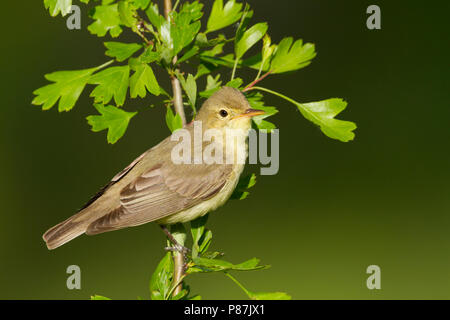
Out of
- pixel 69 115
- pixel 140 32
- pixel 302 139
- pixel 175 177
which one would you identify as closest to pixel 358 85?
pixel 302 139

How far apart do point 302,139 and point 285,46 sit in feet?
9.51

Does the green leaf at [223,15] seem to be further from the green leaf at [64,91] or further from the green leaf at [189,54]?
the green leaf at [64,91]

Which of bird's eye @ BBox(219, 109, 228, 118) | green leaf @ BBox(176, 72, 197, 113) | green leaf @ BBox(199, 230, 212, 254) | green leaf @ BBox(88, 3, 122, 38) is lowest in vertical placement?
green leaf @ BBox(199, 230, 212, 254)

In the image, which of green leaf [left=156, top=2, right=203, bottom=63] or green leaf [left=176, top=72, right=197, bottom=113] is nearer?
green leaf [left=156, top=2, right=203, bottom=63]

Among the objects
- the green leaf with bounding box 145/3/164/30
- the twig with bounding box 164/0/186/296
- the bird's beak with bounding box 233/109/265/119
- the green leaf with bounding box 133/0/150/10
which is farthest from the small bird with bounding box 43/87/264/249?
the green leaf with bounding box 133/0/150/10

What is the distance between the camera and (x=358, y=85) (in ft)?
17.1

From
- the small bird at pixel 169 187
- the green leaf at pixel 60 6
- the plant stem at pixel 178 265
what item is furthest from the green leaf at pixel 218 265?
the green leaf at pixel 60 6

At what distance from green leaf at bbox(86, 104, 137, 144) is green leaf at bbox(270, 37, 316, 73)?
64cm

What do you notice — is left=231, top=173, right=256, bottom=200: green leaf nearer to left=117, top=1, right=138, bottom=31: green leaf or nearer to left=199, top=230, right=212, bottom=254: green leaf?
left=199, top=230, right=212, bottom=254: green leaf

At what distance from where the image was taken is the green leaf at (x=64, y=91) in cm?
231

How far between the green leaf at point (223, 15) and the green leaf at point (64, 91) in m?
0.50

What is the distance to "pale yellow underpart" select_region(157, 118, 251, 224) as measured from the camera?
2.62 meters

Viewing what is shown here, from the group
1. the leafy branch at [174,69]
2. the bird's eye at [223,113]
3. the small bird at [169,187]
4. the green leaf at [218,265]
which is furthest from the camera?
the bird's eye at [223,113]


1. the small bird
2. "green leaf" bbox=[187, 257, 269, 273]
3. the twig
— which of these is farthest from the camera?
the small bird
